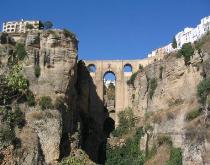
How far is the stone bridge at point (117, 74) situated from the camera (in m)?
58.0

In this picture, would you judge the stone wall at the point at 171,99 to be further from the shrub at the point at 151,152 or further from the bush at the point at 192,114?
the shrub at the point at 151,152

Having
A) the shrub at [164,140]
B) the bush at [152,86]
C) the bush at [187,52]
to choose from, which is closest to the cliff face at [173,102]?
the bush at [152,86]

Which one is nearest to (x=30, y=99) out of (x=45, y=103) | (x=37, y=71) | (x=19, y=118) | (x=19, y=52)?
(x=45, y=103)

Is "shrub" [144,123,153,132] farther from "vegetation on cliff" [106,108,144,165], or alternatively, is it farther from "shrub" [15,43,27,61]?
"shrub" [15,43,27,61]

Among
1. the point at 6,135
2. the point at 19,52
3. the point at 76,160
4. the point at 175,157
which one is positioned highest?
the point at 19,52

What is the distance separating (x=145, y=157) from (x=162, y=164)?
4510mm

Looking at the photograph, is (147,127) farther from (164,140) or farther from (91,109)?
(91,109)

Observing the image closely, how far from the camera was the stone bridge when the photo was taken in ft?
190

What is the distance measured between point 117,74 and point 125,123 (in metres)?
7.24

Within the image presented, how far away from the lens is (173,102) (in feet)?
163

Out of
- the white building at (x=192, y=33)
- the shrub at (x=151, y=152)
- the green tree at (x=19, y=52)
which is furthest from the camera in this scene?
the white building at (x=192, y=33)

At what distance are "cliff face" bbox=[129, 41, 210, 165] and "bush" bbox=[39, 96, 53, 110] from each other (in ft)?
35.8

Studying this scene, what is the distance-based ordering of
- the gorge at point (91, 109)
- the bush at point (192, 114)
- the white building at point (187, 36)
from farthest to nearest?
the white building at point (187, 36) < the bush at point (192, 114) < the gorge at point (91, 109)

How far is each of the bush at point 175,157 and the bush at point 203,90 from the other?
4607mm
